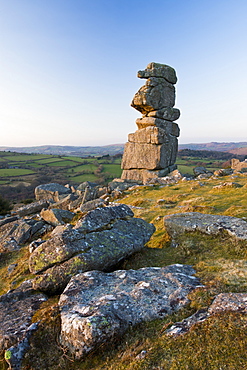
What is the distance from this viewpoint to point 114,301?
15.3ft

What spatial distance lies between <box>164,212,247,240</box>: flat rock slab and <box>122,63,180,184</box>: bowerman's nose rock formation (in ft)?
68.0

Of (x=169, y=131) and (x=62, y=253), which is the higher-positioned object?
(x=169, y=131)

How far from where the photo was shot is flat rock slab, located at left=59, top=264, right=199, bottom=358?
156 inches

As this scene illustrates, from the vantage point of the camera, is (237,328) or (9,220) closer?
(237,328)

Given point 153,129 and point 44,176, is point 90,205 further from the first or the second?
point 44,176

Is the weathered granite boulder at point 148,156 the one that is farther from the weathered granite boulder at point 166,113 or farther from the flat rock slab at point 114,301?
the flat rock slab at point 114,301

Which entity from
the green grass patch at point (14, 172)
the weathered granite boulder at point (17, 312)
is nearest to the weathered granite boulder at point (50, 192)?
the weathered granite boulder at point (17, 312)

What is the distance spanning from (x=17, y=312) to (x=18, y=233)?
1224 centimetres

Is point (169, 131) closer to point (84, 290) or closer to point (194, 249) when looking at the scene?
point (194, 249)

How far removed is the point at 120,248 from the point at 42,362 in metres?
4.06

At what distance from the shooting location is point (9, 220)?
65.1 ft

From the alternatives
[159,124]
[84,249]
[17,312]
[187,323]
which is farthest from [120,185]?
[187,323]

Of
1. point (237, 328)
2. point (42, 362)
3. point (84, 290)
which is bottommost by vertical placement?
point (42, 362)

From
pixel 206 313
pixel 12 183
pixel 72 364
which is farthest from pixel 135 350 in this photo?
pixel 12 183
